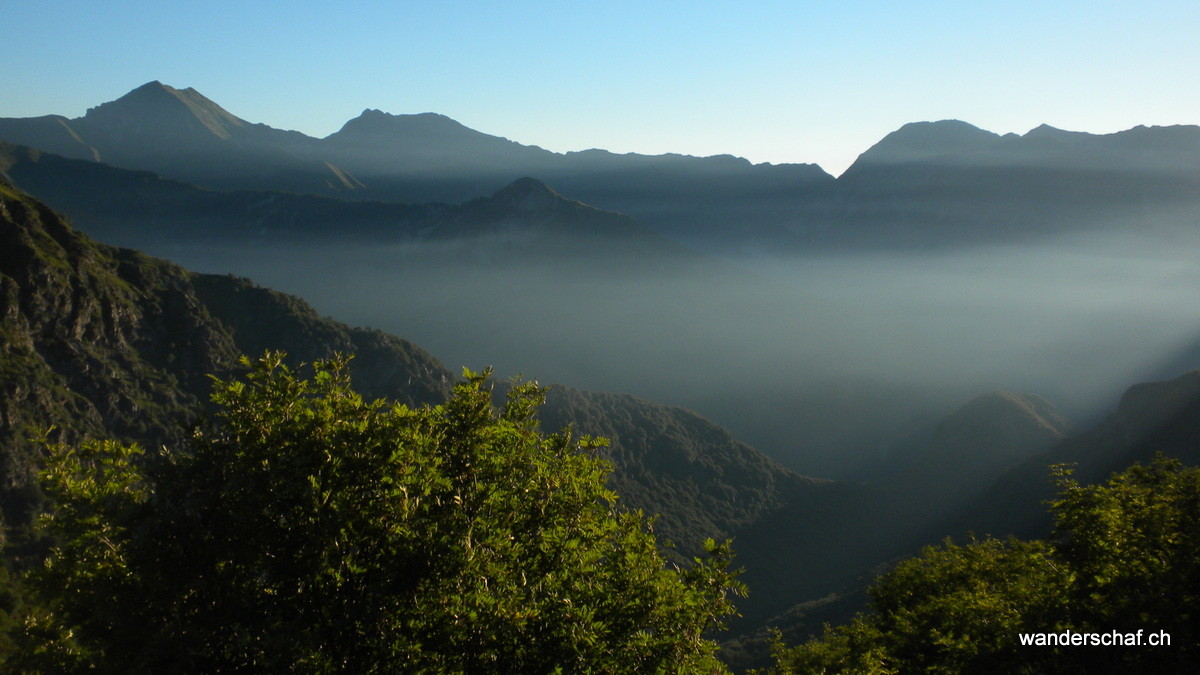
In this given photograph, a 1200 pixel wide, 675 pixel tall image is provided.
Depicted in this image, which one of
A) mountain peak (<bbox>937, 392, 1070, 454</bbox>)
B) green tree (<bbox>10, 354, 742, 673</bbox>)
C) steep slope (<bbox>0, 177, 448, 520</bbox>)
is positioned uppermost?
green tree (<bbox>10, 354, 742, 673</bbox>)

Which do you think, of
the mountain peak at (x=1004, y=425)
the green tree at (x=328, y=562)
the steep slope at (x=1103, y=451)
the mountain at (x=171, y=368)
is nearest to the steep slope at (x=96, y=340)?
the mountain at (x=171, y=368)

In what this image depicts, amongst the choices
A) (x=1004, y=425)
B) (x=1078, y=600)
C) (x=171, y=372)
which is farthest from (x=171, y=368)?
(x=1004, y=425)

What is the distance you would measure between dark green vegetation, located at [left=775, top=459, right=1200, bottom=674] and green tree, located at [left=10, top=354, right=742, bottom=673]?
28.1 ft

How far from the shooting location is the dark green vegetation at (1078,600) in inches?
502

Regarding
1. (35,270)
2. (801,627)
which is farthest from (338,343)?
(801,627)

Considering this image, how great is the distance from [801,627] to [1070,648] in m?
79.8

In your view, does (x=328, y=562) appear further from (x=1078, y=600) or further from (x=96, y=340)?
(x=96, y=340)

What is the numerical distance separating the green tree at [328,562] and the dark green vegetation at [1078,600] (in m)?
8.57

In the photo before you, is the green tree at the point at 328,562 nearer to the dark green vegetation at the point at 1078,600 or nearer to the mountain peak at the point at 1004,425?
the dark green vegetation at the point at 1078,600

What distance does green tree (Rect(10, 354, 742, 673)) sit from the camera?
8.88m

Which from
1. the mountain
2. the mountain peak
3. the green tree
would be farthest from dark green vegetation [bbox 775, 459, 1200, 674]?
the mountain peak

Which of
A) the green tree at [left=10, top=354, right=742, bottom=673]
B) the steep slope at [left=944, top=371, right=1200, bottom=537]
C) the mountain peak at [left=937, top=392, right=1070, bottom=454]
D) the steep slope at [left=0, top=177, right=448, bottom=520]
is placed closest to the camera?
the green tree at [left=10, top=354, right=742, bottom=673]

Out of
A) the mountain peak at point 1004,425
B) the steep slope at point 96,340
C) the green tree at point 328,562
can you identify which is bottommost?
the mountain peak at point 1004,425

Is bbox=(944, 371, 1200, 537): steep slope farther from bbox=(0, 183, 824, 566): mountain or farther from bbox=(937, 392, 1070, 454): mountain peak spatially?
bbox=(0, 183, 824, 566): mountain
